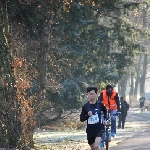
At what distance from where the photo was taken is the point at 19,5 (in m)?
14.0

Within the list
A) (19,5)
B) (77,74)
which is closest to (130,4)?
(77,74)

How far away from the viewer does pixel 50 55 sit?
18938 mm

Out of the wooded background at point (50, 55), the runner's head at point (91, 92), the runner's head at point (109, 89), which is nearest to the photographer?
the runner's head at point (91, 92)

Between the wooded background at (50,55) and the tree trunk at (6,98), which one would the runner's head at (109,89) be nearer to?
the wooded background at (50,55)

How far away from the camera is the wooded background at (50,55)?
1294 centimetres

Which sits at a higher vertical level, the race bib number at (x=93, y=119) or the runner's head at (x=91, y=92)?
the runner's head at (x=91, y=92)

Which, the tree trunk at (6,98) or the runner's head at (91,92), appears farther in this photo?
the tree trunk at (6,98)

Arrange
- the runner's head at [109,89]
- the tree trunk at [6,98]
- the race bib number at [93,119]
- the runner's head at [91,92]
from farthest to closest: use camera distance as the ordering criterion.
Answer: the runner's head at [109,89] → the tree trunk at [6,98] → the race bib number at [93,119] → the runner's head at [91,92]

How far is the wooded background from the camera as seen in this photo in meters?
12.9

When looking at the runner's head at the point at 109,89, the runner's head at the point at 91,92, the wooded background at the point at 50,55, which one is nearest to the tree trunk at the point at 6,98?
the wooded background at the point at 50,55

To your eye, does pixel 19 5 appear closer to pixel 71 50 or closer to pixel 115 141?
pixel 115 141

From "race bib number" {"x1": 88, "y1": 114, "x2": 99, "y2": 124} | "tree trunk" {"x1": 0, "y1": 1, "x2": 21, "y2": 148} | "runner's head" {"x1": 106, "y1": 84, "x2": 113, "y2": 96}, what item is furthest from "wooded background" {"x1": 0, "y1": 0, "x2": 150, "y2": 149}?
"race bib number" {"x1": 88, "y1": 114, "x2": 99, "y2": 124}

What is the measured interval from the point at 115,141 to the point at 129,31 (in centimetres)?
1107

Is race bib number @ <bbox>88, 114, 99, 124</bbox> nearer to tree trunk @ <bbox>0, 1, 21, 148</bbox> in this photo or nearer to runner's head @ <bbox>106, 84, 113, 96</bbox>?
tree trunk @ <bbox>0, 1, 21, 148</bbox>
